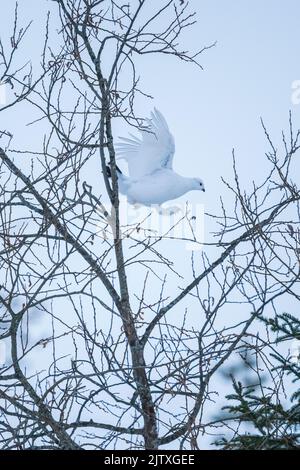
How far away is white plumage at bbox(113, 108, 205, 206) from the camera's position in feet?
28.3

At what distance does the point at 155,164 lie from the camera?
29.0ft

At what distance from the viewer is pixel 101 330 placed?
6.51 meters

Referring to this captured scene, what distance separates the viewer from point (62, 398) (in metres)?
5.93

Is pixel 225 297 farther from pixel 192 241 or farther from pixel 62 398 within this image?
pixel 62 398

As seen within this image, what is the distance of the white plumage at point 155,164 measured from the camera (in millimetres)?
8625

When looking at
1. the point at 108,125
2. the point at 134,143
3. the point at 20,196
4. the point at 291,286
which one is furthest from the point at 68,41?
the point at 291,286
